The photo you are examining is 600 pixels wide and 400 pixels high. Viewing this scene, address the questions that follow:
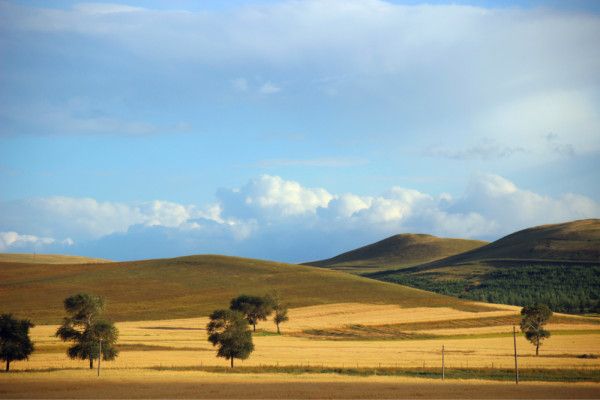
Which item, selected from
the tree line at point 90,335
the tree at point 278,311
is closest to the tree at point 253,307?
the tree at point 278,311

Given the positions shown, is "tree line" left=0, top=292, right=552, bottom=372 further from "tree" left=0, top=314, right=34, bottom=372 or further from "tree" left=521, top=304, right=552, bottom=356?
"tree" left=521, top=304, right=552, bottom=356

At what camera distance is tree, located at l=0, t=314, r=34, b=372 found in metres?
73.8

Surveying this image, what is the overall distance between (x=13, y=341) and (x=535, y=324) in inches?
2533

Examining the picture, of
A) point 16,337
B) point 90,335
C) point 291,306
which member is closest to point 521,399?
point 90,335

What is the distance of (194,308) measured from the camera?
464 ft

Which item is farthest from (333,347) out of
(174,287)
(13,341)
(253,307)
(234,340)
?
(174,287)

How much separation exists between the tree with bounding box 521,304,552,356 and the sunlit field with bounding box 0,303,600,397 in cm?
159

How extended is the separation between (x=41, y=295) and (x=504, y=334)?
300ft

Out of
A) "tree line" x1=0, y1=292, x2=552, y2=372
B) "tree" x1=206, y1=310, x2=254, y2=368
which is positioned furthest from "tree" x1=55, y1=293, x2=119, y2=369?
"tree" x1=206, y1=310, x2=254, y2=368

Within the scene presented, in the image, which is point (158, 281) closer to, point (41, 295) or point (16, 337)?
point (41, 295)

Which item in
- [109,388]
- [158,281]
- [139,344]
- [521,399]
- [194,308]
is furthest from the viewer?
[158,281]

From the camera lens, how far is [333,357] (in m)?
81.3

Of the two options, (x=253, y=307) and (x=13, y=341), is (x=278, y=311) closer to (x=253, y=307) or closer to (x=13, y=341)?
(x=253, y=307)

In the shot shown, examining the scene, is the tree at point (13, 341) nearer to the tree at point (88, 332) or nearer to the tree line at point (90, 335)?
the tree line at point (90, 335)
